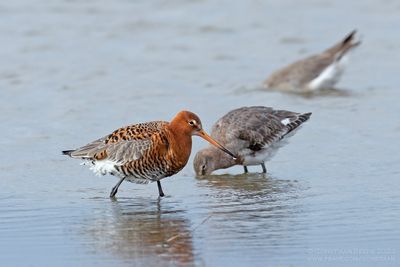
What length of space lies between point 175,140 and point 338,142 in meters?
3.09

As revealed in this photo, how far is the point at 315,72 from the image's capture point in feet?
52.0

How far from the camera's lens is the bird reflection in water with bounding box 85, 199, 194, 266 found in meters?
7.07

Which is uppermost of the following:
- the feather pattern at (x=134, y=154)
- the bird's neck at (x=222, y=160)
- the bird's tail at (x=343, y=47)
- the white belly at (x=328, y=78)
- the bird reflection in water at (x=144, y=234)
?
the bird's tail at (x=343, y=47)

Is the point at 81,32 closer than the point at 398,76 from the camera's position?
No

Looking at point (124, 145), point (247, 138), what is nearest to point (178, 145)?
point (124, 145)

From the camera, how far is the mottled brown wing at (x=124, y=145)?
30.2ft

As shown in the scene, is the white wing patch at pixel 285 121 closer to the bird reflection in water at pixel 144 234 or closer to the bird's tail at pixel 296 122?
the bird's tail at pixel 296 122

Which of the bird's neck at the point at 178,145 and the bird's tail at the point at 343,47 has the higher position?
the bird's tail at the point at 343,47

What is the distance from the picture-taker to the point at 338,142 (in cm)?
1158

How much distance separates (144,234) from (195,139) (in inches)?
184

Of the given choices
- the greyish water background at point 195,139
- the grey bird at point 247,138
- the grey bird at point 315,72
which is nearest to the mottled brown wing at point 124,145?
the greyish water background at point 195,139

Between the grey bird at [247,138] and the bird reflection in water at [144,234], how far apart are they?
5.70 ft

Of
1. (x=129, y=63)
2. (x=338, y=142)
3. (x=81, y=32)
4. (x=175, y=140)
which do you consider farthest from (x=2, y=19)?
(x=175, y=140)

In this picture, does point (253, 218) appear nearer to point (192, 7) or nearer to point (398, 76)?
point (398, 76)
